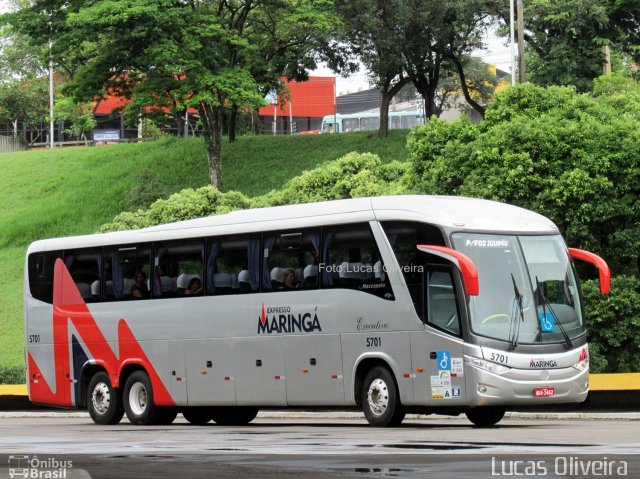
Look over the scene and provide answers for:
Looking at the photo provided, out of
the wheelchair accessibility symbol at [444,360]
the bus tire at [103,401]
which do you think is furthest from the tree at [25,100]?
the wheelchair accessibility symbol at [444,360]

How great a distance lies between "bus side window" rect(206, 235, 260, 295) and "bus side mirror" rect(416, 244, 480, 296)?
4.09 meters

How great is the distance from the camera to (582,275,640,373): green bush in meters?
27.2

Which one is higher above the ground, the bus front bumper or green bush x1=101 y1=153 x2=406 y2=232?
green bush x1=101 y1=153 x2=406 y2=232

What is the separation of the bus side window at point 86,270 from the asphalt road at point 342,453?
21.7ft

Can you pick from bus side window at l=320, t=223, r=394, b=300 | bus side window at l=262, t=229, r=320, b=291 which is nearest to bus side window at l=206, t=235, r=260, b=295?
bus side window at l=262, t=229, r=320, b=291

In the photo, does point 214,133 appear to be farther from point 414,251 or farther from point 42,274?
point 414,251

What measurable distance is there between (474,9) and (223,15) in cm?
1160

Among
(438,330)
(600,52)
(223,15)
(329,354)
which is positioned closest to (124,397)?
(329,354)

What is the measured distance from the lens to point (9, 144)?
9488 cm

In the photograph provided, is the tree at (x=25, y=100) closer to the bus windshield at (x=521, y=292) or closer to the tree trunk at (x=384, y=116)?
the tree trunk at (x=384, y=116)

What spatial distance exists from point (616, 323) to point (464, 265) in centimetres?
1037

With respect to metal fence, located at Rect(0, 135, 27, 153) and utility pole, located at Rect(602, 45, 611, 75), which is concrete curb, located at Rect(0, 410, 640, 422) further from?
metal fence, located at Rect(0, 135, 27, 153)

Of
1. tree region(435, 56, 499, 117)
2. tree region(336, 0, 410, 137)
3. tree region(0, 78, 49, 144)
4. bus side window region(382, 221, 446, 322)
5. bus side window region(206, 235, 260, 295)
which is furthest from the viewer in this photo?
tree region(0, 78, 49, 144)

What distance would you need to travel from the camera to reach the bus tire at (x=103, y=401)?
2461cm
